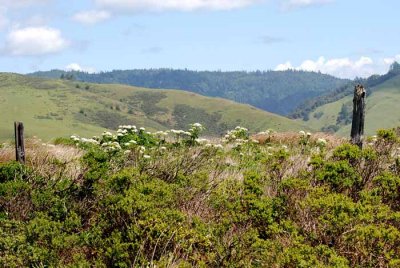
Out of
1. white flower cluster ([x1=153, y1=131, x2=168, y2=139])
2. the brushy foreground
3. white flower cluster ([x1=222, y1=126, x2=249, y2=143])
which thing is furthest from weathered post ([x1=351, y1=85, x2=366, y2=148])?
white flower cluster ([x1=222, y1=126, x2=249, y2=143])

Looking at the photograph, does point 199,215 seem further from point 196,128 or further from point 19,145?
point 196,128

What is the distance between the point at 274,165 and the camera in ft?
31.2

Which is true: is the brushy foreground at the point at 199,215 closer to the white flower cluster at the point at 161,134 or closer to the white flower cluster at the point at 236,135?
the white flower cluster at the point at 161,134

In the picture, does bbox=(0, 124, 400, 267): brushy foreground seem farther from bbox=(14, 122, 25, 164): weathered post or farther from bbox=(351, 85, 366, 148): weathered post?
bbox=(351, 85, 366, 148): weathered post

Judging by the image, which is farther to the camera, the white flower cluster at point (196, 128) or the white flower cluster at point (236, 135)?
the white flower cluster at point (236, 135)

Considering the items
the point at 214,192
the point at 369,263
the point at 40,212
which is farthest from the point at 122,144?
the point at 369,263

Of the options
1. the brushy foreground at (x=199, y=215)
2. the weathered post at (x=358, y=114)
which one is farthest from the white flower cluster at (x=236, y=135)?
the brushy foreground at (x=199, y=215)

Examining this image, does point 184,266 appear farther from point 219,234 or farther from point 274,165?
point 274,165

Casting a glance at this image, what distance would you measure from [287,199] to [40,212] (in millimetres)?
3801

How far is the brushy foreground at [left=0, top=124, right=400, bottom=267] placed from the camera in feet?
20.9

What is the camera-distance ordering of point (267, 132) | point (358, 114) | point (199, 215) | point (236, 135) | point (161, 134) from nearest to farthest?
point (199, 215) < point (358, 114) < point (161, 134) < point (236, 135) < point (267, 132)

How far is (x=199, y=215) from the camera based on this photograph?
8.16 metres

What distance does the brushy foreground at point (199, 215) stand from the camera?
6379 millimetres

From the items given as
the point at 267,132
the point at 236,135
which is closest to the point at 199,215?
the point at 236,135
